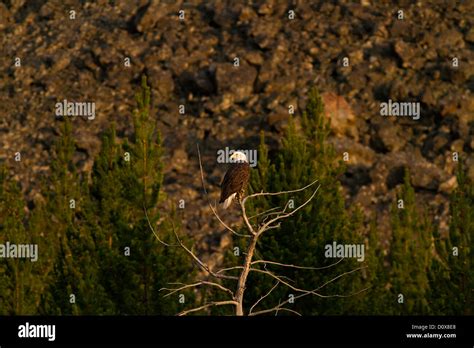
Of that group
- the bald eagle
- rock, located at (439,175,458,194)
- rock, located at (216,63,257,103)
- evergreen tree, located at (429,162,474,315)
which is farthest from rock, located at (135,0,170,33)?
the bald eagle

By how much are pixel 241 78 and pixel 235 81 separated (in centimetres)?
147

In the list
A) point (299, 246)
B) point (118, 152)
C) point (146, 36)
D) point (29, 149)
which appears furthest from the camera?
point (146, 36)

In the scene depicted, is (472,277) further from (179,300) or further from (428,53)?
(428,53)

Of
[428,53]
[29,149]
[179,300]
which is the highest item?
[428,53]

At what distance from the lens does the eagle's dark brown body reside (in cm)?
3381

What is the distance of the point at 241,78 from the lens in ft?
465

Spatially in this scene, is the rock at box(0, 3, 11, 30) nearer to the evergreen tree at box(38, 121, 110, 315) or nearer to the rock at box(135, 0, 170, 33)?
the rock at box(135, 0, 170, 33)

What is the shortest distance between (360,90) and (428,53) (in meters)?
10.1

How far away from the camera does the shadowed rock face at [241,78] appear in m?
130

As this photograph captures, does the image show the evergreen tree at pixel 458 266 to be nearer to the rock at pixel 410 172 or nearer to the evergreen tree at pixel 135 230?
the evergreen tree at pixel 135 230

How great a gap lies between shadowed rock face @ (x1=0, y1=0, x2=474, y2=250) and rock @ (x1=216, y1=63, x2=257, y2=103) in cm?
17

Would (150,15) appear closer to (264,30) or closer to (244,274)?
(264,30)

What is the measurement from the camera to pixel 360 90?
14200 centimetres

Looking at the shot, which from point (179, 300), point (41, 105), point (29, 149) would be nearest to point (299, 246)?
point (179, 300)
